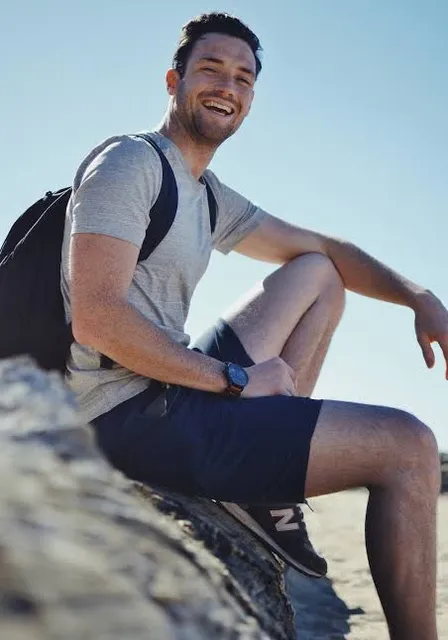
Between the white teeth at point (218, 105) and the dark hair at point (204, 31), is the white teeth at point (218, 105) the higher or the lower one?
the lower one

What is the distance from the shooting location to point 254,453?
9.67 feet

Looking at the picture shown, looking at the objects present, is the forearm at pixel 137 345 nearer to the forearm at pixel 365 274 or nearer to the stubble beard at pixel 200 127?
the stubble beard at pixel 200 127

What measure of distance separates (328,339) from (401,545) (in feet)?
4.49

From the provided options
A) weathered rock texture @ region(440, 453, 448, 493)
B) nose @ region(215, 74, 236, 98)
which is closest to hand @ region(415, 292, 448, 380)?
nose @ region(215, 74, 236, 98)

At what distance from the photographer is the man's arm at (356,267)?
389 centimetres

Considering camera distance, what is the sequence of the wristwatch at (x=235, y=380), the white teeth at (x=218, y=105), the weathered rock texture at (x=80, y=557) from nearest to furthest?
the weathered rock texture at (x=80, y=557)
the wristwatch at (x=235, y=380)
the white teeth at (x=218, y=105)

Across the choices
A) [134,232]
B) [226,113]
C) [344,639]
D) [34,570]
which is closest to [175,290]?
[134,232]

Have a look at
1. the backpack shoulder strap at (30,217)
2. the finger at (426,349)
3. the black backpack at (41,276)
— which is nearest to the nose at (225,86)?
the black backpack at (41,276)

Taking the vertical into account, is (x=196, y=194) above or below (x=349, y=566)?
above

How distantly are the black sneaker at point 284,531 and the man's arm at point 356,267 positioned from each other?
1058mm

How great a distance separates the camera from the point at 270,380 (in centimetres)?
318

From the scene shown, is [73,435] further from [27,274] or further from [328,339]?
[328,339]

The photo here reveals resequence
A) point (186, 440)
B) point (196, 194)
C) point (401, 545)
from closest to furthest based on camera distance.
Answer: point (401, 545), point (186, 440), point (196, 194)

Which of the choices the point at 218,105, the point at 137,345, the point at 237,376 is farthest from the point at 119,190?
the point at 218,105
